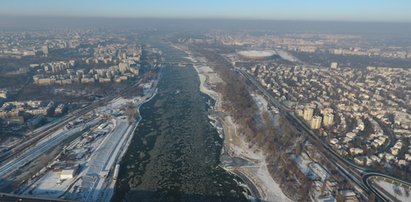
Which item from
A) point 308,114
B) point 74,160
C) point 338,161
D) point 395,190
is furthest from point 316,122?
point 74,160

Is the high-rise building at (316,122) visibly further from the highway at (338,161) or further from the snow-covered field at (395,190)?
the snow-covered field at (395,190)

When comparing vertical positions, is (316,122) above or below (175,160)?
above

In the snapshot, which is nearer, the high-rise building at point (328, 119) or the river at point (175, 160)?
the river at point (175, 160)

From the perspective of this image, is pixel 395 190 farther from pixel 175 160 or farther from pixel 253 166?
pixel 175 160

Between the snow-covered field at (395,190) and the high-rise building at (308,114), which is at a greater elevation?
the high-rise building at (308,114)

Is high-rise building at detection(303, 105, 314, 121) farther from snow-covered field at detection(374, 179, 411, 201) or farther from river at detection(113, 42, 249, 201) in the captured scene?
snow-covered field at detection(374, 179, 411, 201)

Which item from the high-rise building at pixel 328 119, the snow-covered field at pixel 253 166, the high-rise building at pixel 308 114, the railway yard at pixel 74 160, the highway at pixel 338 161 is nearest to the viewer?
the railway yard at pixel 74 160

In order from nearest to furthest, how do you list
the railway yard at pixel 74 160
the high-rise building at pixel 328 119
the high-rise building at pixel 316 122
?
the railway yard at pixel 74 160, the high-rise building at pixel 316 122, the high-rise building at pixel 328 119

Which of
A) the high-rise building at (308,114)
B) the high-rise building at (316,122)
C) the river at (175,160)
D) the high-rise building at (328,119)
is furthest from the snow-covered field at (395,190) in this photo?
the high-rise building at (308,114)

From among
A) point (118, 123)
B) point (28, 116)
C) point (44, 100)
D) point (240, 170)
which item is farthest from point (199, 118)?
point (44, 100)
